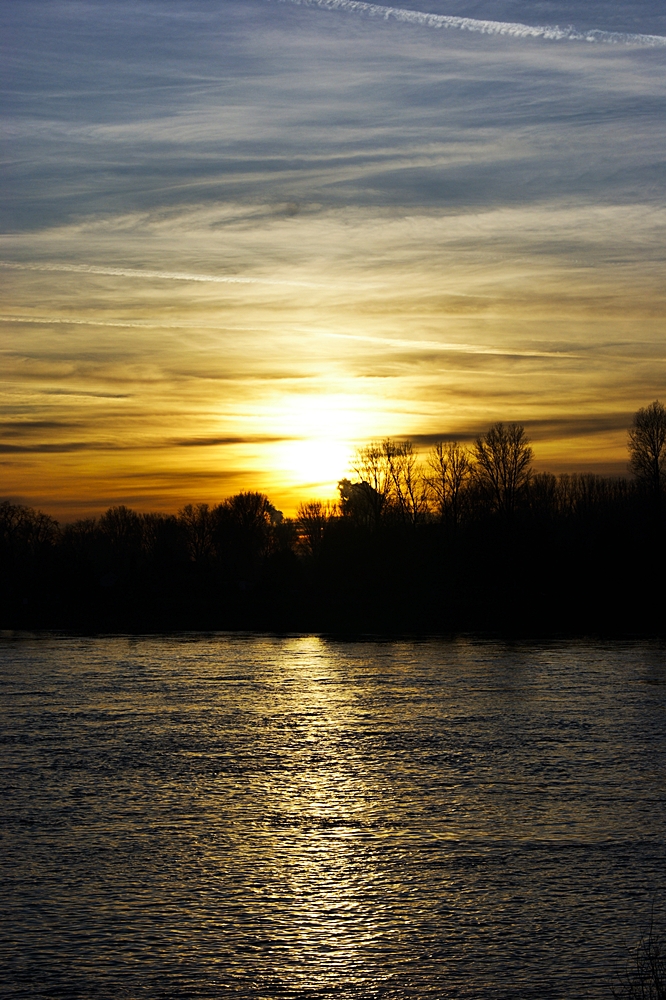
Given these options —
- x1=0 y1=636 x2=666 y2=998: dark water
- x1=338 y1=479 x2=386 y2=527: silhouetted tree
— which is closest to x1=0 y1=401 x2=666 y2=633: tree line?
x1=338 y1=479 x2=386 y2=527: silhouetted tree

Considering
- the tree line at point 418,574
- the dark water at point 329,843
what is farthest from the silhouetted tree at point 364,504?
the dark water at point 329,843

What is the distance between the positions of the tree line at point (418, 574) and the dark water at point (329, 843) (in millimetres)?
35131

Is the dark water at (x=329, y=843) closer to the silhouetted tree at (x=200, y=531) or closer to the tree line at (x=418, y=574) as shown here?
the tree line at (x=418, y=574)

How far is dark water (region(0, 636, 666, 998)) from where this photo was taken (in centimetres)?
973

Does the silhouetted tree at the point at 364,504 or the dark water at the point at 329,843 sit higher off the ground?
the silhouetted tree at the point at 364,504

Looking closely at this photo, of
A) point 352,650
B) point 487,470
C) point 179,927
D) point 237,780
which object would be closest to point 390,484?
point 487,470

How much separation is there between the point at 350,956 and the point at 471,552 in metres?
70.7

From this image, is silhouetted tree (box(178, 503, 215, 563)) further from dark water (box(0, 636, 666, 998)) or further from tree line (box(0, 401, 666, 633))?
dark water (box(0, 636, 666, 998))

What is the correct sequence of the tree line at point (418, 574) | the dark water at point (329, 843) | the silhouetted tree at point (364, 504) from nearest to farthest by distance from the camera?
the dark water at point (329, 843) → the tree line at point (418, 574) → the silhouetted tree at point (364, 504)

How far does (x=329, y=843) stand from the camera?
13.7m

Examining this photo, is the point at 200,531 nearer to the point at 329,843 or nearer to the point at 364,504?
the point at 364,504

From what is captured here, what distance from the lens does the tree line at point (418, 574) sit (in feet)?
223

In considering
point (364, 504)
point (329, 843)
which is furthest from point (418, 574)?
point (329, 843)

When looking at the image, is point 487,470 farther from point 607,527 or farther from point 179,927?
point 179,927
